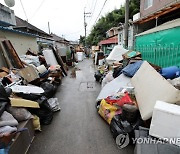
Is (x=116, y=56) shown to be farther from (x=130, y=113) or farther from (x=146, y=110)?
(x=146, y=110)

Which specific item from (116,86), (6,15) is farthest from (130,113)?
(6,15)

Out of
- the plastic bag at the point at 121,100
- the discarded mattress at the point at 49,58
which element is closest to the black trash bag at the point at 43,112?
the plastic bag at the point at 121,100

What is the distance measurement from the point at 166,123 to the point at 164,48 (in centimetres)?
338

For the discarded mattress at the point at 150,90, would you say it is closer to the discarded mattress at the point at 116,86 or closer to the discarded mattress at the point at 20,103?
the discarded mattress at the point at 116,86

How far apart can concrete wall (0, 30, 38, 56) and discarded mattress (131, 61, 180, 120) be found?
4.47m

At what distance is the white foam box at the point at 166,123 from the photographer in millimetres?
1717

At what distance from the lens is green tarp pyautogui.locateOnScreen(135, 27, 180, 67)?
4.09m

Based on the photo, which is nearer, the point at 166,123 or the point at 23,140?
the point at 166,123

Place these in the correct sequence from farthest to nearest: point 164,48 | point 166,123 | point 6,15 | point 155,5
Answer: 1. point 155,5
2. point 6,15
3. point 164,48
4. point 166,123

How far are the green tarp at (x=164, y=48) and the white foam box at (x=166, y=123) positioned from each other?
2667 mm

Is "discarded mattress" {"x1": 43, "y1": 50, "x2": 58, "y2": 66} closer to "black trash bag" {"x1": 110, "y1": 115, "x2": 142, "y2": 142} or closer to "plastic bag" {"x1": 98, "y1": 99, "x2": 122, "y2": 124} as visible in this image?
"plastic bag" {"x1": 98, "y1": 99, "x2": 122, "y2": 124}

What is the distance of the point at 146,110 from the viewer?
2.25m

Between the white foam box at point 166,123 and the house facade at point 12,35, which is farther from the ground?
the house facade at point 12,35

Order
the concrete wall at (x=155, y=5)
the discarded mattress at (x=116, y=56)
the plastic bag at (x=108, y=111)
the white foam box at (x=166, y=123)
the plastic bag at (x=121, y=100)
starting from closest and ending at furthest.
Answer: the white foam box at (x=166, y=123) → the plastic bag at (x=121, y=100) → the plastic bag at (x=108, y=111) → the discarded mattress at (x=116, y=56) → the concrete wall at (x=155, y=5)
